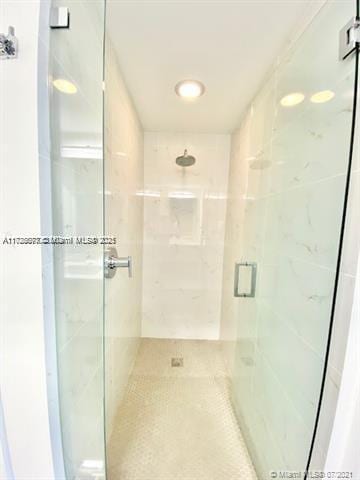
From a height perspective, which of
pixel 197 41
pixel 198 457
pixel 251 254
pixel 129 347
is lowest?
pixel 198 457

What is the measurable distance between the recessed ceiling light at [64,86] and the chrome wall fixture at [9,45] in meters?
0.10

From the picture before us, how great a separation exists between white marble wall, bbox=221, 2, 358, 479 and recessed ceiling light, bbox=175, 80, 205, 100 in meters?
0.42

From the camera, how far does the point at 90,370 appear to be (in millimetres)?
989

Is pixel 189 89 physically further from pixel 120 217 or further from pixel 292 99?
pixel 120 217

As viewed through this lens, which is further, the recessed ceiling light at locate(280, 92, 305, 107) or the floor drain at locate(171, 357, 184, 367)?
the floor drain at locate(171, 357, 184, 367)

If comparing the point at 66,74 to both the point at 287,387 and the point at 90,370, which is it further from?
the point at 287,387

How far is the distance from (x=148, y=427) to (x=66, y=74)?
1.92 metres

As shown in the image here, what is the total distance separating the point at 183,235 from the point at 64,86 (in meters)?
1.89

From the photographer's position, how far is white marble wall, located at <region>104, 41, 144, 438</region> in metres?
1.30

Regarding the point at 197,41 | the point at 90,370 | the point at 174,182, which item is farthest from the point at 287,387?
the point at 174,182

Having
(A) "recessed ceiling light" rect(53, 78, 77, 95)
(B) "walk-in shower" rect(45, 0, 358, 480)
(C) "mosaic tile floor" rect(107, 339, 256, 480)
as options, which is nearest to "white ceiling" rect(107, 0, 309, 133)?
(B) "walk-in shower" rect(45, 0, 358, 480)

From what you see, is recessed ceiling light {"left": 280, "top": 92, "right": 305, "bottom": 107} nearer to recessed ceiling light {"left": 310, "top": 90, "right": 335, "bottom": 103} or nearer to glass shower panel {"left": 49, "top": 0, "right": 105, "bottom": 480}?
recessed ceiling light {"left": 310, "top": 90, "right": 335, "bottom": 103}

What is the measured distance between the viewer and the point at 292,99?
1083mm

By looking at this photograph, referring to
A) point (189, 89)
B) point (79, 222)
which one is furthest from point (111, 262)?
point (189, 89)
